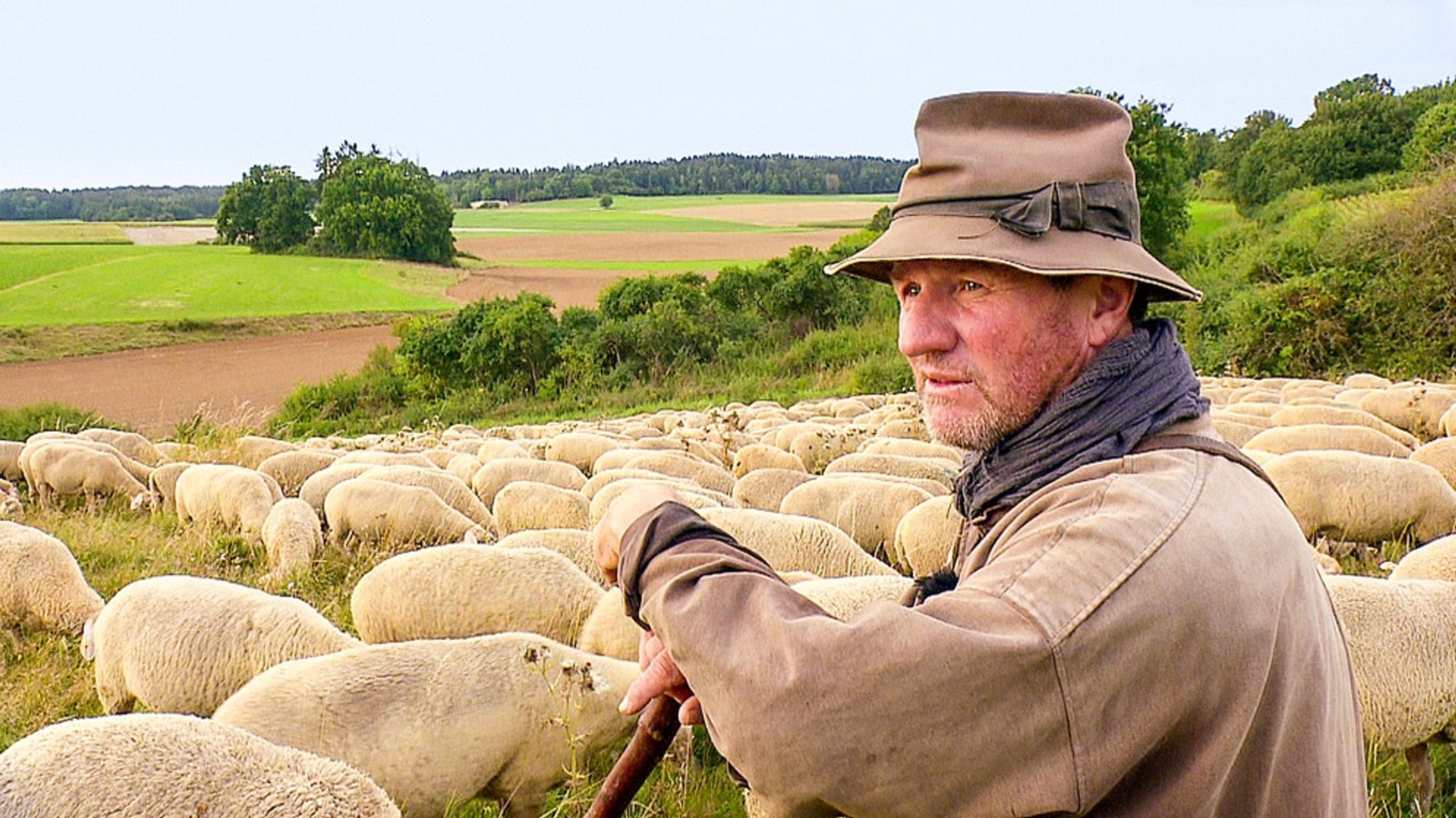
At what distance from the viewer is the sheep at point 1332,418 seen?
9.95m

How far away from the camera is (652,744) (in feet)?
7.17

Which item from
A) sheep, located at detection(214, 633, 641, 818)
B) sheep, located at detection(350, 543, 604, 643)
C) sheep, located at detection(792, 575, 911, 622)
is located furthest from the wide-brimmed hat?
sheep, located at detection(350, 543, 604, 643)

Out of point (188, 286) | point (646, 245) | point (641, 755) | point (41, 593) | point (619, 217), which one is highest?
point (641, 755)

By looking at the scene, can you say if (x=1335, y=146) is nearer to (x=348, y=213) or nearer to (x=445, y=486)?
(x=445, y=486)

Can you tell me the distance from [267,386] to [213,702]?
3163 centimetres

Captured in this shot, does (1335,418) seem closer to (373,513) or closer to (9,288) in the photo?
(373,513)

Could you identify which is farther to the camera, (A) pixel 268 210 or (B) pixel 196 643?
(A) pixel 268 210

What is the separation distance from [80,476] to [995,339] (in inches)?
409

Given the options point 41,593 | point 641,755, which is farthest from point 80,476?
point 641,755

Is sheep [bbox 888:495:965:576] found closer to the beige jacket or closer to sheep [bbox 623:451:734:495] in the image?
sheep [bbox 623:451:734:495]

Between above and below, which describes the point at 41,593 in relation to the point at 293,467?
above

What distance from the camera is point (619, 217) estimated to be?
89000 millimetres

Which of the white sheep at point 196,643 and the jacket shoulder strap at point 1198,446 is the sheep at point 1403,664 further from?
the white sheep at point 196,643

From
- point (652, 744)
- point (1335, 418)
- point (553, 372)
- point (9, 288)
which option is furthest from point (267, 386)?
point (652, 744)
